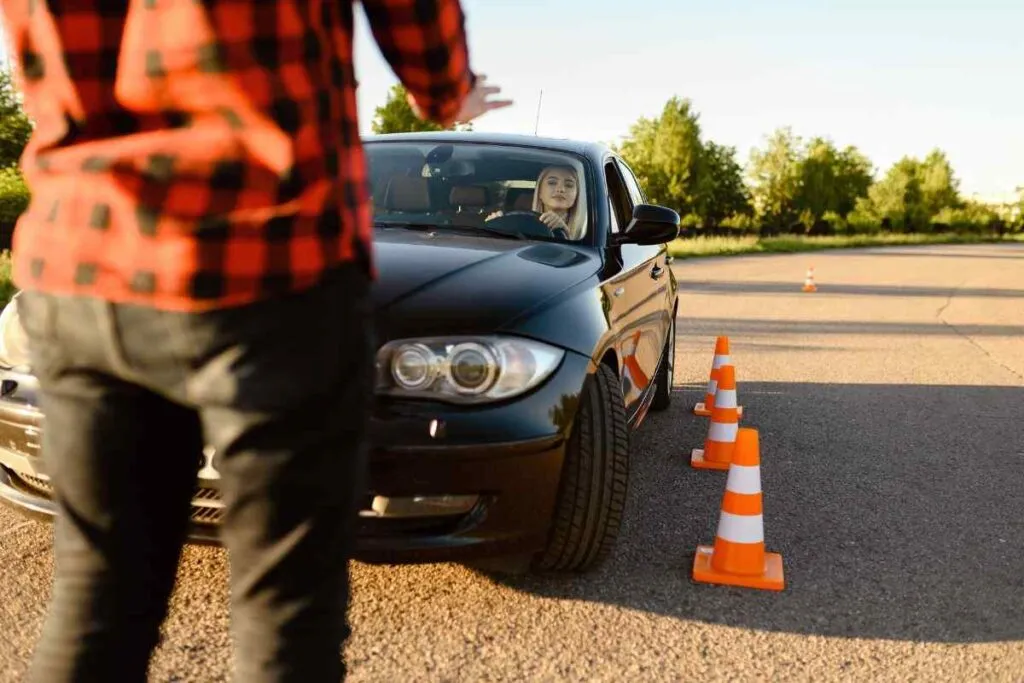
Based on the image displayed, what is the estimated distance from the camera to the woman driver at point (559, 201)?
4.26 m

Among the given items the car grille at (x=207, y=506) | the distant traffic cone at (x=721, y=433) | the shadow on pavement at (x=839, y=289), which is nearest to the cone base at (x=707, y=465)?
the distant traffic cone at (x=721, y=433)

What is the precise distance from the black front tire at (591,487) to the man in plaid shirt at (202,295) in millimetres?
1679

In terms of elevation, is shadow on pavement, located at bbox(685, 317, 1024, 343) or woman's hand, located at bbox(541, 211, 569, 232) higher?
woman's hand, located at bbox(541, 211, 569, 232)

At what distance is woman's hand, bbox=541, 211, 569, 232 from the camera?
4.24 metres

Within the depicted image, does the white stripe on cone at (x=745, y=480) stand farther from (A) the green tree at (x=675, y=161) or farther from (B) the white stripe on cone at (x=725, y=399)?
(A) the green tree at (x=675, y=161)

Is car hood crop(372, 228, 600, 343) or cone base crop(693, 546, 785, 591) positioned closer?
car hood crop(372, 228, 600, 343)

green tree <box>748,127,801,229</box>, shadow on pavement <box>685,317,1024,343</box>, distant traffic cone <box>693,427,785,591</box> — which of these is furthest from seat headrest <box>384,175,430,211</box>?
green tree <box>748,127,801,229</box>

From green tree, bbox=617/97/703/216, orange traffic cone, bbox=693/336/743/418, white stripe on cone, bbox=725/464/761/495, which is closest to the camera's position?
white stripe on cone, bbox=725/464/761/495

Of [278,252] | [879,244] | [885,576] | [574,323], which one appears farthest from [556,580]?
[879,244]

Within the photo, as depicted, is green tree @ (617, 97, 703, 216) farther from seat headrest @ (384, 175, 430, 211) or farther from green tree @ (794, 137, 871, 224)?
seat headrest @ (384, 175, 430, 211)

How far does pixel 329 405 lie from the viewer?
51.4 inches

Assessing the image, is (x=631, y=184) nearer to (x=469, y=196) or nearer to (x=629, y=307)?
(x=469, y=196)

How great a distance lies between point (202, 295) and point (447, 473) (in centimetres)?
161

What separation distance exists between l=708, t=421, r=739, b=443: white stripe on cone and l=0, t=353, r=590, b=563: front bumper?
2070mm
